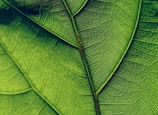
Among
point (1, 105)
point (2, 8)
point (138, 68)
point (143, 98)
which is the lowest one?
point (143, 98)

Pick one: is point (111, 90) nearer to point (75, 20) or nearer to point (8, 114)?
point (75, 20)

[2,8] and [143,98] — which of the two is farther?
[143,98]

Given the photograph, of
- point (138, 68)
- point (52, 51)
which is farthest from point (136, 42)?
point (52, 51)

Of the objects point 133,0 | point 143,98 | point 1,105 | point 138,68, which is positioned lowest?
point 143,98

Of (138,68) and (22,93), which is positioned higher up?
(22,93)

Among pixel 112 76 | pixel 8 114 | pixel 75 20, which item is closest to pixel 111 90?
pixel 112 76

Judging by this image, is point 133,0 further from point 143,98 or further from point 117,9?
point 143,98
